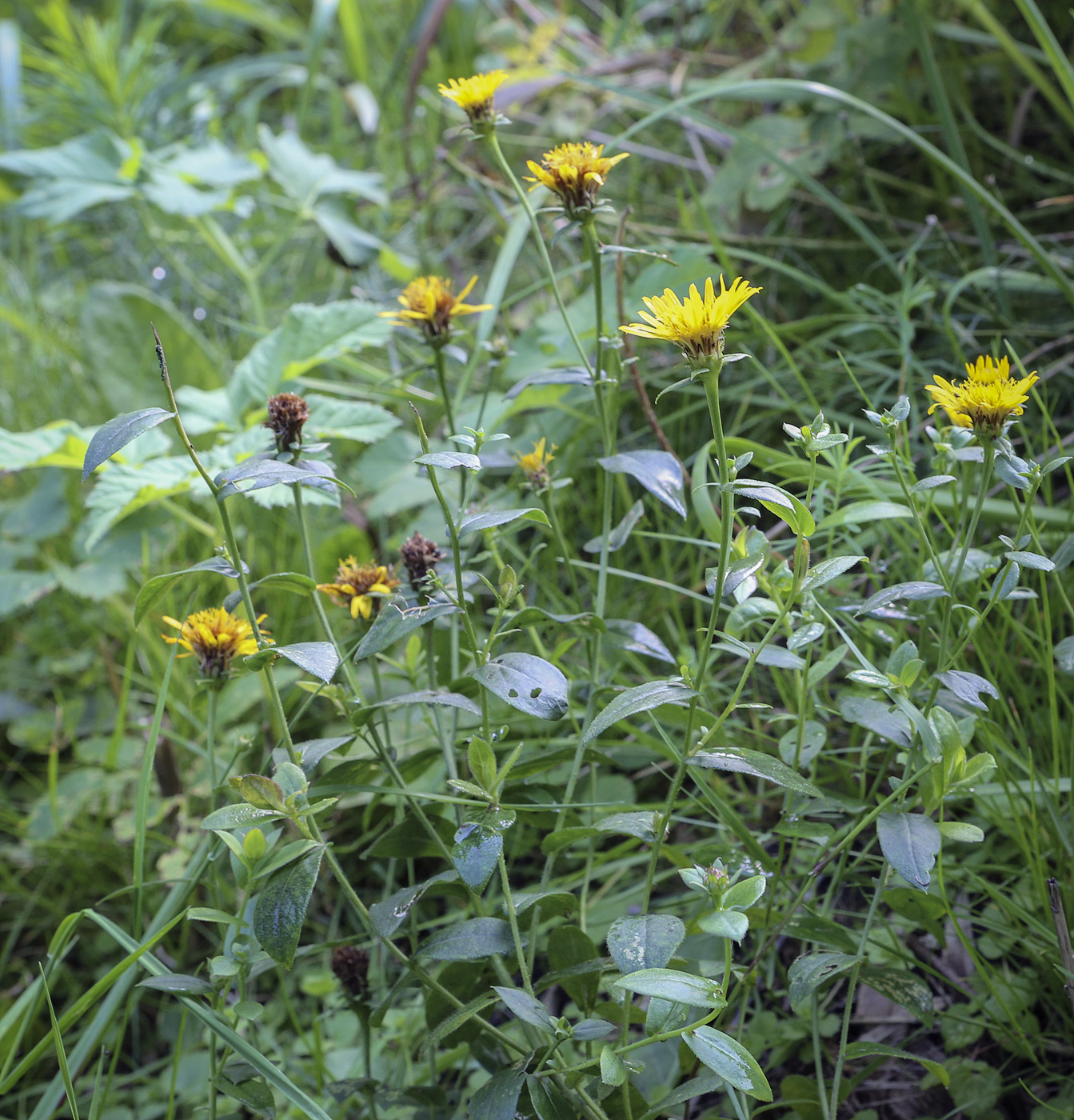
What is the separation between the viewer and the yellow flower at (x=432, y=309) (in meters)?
0.90

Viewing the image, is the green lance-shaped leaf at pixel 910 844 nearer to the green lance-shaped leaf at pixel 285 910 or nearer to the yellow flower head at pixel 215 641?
the green lance-shaped leaf at pixel 285 910

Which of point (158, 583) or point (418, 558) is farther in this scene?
point (418, 558)

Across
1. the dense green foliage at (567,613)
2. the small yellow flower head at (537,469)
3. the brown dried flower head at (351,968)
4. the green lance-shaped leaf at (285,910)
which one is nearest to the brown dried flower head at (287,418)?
the dense green foliage at (567,613)

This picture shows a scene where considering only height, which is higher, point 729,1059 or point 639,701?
point 639,701

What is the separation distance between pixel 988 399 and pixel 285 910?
59 centimetres

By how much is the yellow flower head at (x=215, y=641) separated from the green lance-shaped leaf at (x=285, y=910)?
0.22 m

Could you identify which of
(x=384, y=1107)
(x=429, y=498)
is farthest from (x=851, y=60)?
(x=384, y=1107)

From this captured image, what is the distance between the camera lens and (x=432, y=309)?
908mm

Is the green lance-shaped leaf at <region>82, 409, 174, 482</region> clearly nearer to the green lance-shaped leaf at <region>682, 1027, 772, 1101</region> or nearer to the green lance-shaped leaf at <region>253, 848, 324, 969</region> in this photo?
the green lance-shaped leaf at <region>253, 848, 324, 969</region>

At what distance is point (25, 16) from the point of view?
3684 millimetres

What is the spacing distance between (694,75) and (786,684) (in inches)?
66.1

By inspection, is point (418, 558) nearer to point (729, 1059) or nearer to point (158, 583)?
point (158, 583)

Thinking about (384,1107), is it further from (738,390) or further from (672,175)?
(672,175)

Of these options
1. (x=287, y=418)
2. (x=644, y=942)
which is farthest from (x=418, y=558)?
(x=644, y=942)
